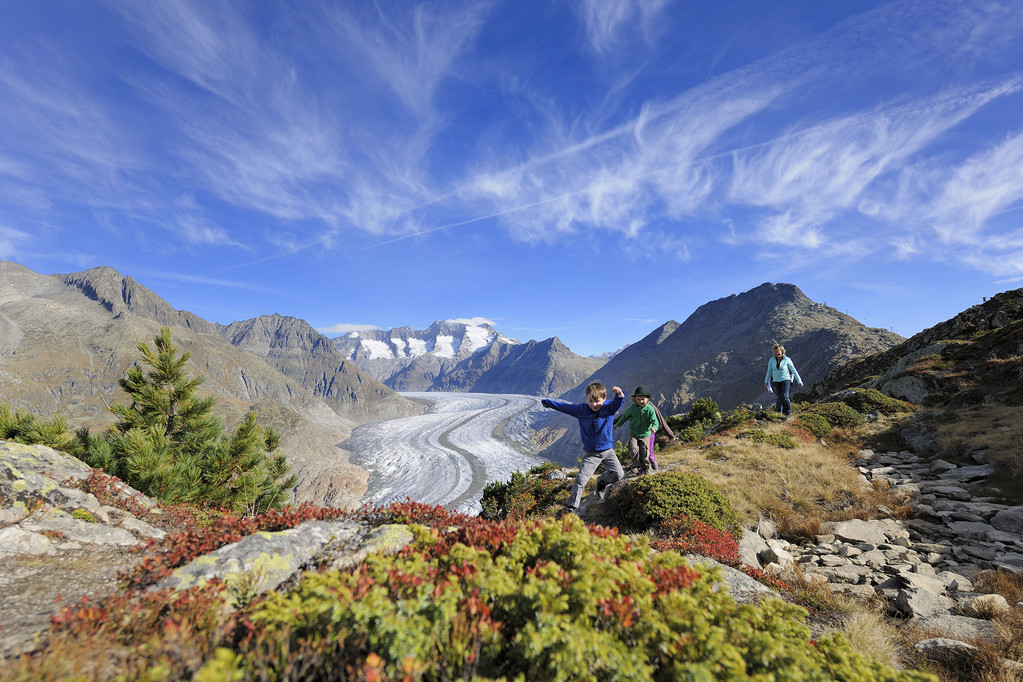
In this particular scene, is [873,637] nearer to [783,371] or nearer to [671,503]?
[671,503]

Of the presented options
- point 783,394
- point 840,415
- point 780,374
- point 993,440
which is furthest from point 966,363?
point 780,374

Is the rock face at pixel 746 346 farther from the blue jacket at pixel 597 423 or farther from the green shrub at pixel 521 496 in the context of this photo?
the blue jacket at pixel 597 423

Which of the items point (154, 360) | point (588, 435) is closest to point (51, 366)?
point (154, 360)

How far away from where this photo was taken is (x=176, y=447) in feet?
39.1

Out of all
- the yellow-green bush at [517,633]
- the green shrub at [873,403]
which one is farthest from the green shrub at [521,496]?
the green shrub at [873,403]

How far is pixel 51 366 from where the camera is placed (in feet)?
563

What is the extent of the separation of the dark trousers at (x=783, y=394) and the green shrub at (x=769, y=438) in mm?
2619

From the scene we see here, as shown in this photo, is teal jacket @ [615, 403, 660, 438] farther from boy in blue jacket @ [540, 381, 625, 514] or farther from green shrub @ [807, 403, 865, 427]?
green shrub @ [807, 403, 865, 427]

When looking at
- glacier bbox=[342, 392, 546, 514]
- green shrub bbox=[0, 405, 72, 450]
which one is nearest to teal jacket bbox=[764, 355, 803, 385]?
green shrub bbox=[0, 405, 72, 450]

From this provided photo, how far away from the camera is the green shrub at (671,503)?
Result: 8.56m

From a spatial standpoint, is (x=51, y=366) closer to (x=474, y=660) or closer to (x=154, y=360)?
(x=154, y=360)

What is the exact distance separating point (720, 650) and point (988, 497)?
12.6 meters

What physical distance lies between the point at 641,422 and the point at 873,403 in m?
15.9

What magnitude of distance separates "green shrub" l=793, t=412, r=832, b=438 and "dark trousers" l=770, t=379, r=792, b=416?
2.22 ft
